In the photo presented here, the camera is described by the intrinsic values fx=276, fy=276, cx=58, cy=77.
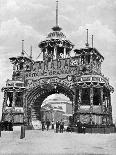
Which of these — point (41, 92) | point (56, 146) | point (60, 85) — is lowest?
point (56, 146)

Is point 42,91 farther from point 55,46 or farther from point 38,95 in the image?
point 55,46

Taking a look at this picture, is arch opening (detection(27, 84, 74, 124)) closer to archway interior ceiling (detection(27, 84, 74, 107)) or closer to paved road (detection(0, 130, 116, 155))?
archway interior ceiling (detection(27, 84, 74, 107))

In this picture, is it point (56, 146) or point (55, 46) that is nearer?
point (56, 146)

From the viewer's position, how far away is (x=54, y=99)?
87.9 meters

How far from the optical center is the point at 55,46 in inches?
1767

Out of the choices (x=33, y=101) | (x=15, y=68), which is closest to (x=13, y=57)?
(x=15, y=68)

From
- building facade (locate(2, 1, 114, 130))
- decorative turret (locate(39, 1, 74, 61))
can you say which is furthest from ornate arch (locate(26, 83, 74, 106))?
decorative turret (locate(39, 1, 74, 61))

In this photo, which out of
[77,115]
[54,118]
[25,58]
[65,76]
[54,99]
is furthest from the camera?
[54,99]

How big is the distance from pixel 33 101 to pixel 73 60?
8.70 m

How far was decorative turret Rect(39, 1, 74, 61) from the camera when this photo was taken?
4475cm

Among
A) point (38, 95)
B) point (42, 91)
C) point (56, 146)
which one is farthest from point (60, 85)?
point (56, 146)

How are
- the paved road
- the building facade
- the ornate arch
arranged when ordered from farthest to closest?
the ornate arch → the building facade → the paved road

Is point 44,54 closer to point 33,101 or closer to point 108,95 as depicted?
point 33,101

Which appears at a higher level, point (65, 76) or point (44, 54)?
point (44, 54)
